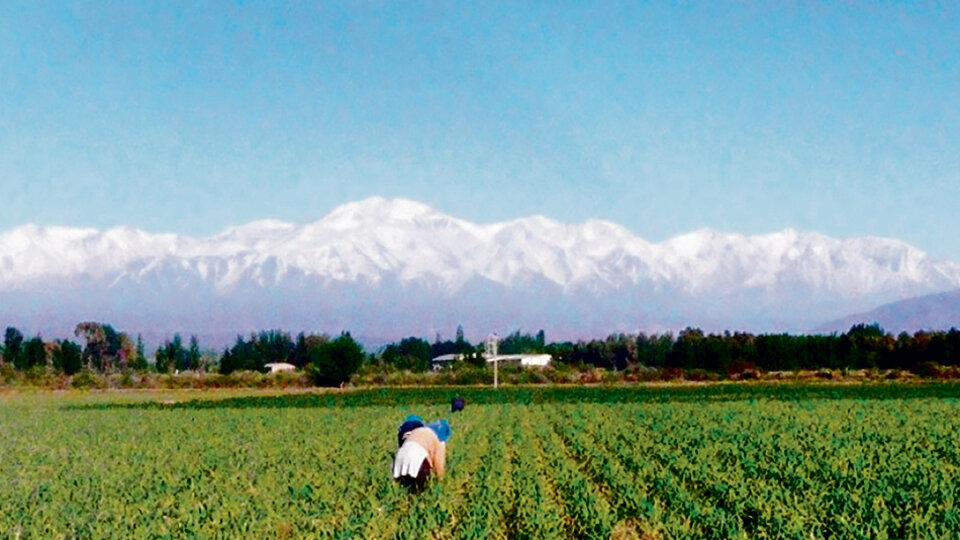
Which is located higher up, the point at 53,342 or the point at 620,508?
the point at 53,342

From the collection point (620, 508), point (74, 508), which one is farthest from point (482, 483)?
point (74, 508)

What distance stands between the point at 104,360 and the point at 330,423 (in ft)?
487

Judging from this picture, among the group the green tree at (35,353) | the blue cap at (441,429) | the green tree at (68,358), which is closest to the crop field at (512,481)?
the blue cap at (441,429)

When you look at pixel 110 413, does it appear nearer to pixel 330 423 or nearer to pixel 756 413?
pixel 330 423

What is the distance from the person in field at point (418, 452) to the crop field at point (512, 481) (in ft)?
0.94

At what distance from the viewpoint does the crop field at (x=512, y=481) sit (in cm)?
1350

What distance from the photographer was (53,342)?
15925 centimetres

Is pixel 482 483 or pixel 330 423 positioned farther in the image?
pixel 330 423

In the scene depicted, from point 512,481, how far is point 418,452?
375 cm

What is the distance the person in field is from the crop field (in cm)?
29

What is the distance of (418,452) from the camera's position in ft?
50.8

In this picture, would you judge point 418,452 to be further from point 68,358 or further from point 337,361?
point 68,358

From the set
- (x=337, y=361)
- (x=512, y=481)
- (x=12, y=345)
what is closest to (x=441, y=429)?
(x=512, y=481)

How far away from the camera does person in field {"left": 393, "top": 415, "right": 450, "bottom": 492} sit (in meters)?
15.5
